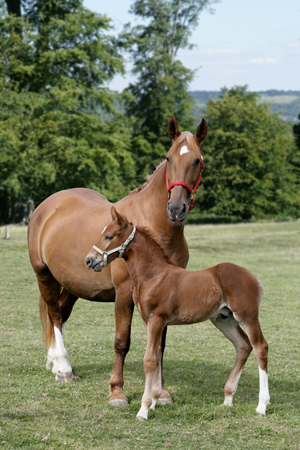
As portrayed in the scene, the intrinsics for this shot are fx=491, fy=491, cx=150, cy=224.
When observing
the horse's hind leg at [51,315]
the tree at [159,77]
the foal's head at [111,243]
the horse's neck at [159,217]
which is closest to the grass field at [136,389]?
the horse's hind leg at [51,315]

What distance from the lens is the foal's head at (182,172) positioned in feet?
15.6

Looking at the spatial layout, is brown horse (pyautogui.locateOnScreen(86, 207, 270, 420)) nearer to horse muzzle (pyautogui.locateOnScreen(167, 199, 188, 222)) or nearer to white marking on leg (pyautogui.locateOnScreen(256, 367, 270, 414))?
white marking on leg (pyautogui.locateOnScreen(256, 367, 270, 414))

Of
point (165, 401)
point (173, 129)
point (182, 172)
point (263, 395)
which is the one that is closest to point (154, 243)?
point (182, 172)

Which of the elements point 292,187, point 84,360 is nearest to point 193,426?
point 84,360

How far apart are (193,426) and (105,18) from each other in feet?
108

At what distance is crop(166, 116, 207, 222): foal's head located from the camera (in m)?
4.75

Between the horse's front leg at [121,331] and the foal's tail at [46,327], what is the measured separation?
5.47 feet

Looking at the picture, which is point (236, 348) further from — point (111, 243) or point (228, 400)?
point (111, 243)

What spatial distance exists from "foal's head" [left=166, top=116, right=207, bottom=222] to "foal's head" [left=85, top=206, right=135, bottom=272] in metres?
0.59

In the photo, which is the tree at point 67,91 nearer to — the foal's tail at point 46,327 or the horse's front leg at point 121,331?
the foal's tail at point 46,327

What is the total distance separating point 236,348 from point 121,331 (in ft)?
4.25

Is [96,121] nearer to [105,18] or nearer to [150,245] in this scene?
[105,18]

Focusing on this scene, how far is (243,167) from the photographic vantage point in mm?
47594

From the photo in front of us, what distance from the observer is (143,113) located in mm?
46844
